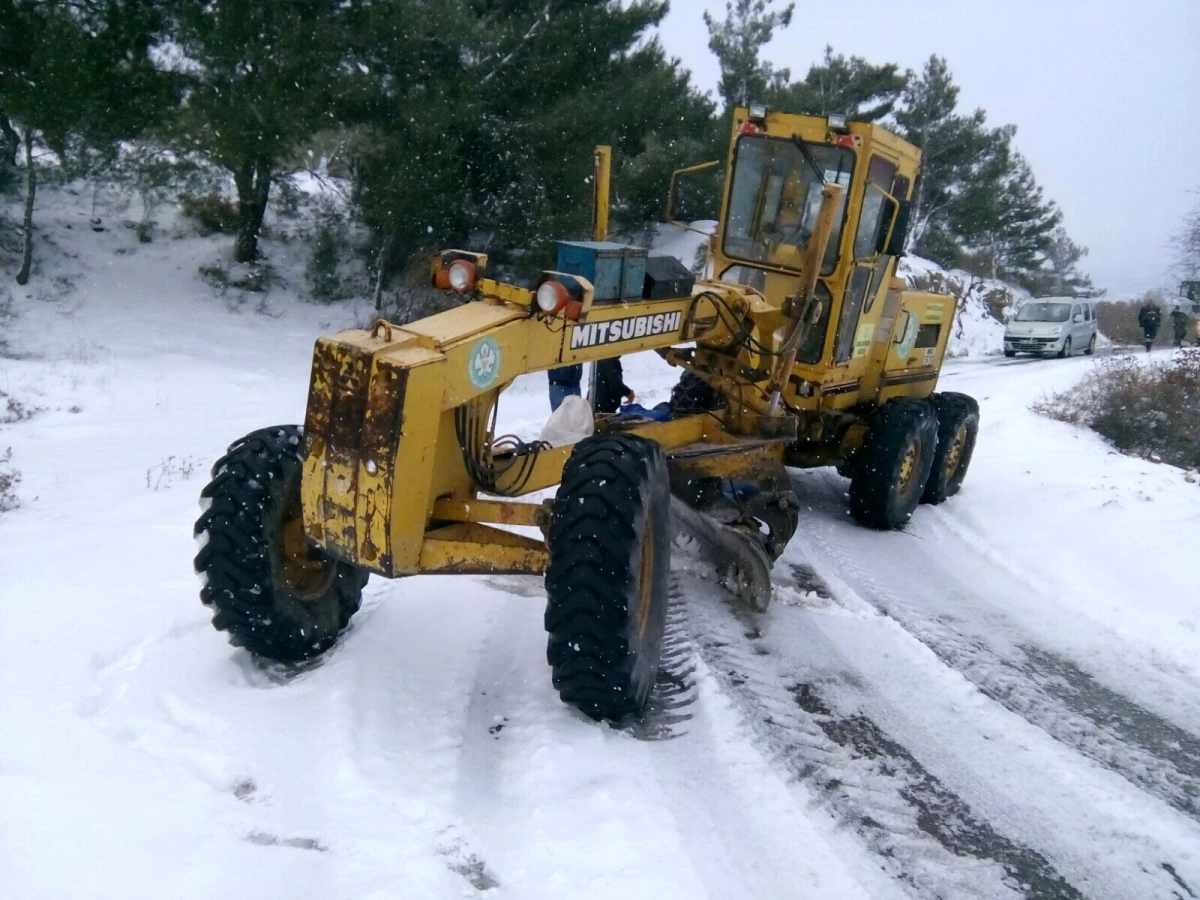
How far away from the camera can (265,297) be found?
16344mm

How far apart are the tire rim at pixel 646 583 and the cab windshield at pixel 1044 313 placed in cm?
2198

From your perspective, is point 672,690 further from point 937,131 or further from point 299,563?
point 937,131

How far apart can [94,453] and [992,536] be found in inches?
292

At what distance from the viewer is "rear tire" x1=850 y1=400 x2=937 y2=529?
707 centimetres

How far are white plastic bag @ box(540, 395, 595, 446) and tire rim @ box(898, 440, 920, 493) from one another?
3224 millimetres

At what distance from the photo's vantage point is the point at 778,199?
668 cm

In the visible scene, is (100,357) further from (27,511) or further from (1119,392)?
(1119,392)

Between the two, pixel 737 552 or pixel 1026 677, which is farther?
pixel 737 552

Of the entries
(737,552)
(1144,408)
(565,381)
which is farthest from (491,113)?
(737,552)

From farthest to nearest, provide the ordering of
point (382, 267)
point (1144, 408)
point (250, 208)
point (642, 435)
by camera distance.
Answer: point (250, 208)
point (382, 267)
point (1144, 408)
point (642, 435)

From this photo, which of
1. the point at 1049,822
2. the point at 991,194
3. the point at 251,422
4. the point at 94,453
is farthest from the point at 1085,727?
the point at 991,194

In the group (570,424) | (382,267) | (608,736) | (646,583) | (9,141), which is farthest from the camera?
(382,267)

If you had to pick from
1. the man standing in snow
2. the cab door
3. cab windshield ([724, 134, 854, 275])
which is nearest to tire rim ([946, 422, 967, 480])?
the cab door

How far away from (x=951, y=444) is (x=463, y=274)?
5561 mm
